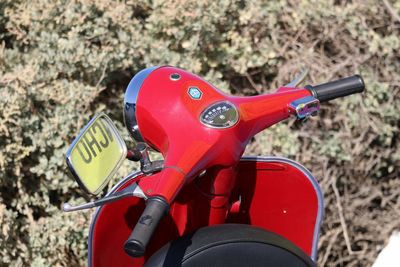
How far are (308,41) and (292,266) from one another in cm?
215

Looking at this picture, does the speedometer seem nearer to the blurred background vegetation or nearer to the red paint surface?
the red paint surface

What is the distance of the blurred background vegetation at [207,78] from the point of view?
3166 millimetres

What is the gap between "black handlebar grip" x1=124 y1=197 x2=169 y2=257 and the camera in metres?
1.42

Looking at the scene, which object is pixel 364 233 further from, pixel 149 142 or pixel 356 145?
pixel 149 142

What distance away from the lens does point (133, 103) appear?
1791 mm

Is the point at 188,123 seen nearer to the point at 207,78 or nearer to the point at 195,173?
the point at 195,173

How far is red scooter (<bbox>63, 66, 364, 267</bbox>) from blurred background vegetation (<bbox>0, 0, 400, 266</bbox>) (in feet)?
4.02

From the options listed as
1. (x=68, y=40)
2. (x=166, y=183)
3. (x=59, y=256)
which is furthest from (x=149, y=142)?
(x=68, y=40)

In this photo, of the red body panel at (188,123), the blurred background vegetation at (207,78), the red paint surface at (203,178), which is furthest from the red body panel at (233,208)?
the blurred background vegetation at (207,78)

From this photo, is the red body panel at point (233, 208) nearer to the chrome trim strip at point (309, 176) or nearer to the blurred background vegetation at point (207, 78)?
the chrome trim strip at point (309, 176)

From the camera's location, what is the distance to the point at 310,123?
353 cm

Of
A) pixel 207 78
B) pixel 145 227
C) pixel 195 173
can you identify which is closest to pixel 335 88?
pixel 195 173

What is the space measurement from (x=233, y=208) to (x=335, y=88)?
1.42ft

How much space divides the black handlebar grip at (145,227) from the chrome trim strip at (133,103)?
32 centimetres
